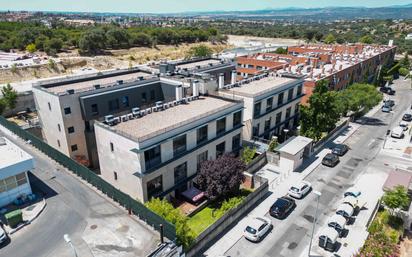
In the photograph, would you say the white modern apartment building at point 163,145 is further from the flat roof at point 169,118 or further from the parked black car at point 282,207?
the parked black car at point 282,207

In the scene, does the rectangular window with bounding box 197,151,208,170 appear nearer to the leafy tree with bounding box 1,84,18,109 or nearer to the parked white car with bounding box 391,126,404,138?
the parked white car with bounding box 391,126,404,138

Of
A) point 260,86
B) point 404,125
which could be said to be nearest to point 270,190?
point 260,86

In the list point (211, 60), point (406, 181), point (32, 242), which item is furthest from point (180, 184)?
point (211, 60)

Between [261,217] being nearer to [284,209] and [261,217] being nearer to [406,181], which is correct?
[284,209]

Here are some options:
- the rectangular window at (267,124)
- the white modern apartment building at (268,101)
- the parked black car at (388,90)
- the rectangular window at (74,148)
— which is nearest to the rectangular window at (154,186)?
the rectangular window at (74,148)

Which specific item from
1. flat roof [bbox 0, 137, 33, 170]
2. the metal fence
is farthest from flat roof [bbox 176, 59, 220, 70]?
flat roof [bbox 0, 137, 33, 170]

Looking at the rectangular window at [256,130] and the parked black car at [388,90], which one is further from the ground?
the rectangular window at [256,130]
